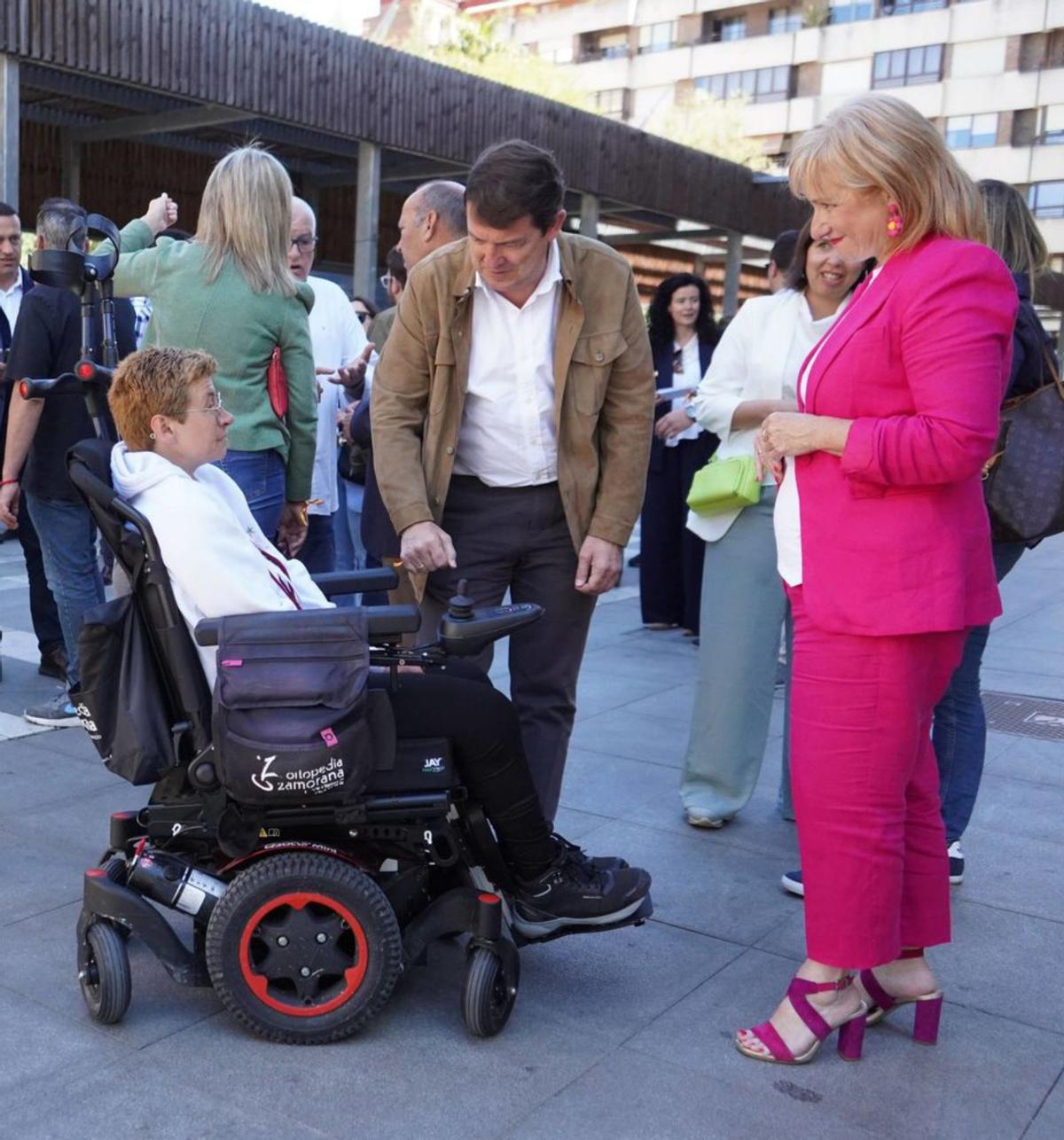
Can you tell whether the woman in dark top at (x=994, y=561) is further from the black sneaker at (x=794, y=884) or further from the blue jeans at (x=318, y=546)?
the blue jeans at (x=318, y=546)

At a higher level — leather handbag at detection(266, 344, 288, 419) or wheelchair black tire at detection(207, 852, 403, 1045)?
leather handbag at detection(266, 344, 288, 419)

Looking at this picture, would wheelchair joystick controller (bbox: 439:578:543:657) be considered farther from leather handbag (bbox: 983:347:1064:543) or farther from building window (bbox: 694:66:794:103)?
building window (bbox: 694:66:794:103)

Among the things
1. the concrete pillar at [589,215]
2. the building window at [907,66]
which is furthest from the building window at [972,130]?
the concrete pillar at [589,215]

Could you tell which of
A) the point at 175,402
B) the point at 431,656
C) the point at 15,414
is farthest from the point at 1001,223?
the point at 15,414

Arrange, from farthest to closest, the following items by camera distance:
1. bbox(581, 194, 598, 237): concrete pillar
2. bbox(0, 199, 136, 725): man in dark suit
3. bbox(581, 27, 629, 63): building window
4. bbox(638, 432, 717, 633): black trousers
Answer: bbox(581, 27, 629, 63): building window, bbox(581, 194, 598, 237): concrete pillar, bbox(638, 432, 717, 633): black trousers, bbox(0, 199, 136, 725): man in dark suit

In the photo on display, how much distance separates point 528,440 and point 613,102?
61.1 m

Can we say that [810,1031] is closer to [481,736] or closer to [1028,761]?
[481,736]

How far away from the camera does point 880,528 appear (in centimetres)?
260

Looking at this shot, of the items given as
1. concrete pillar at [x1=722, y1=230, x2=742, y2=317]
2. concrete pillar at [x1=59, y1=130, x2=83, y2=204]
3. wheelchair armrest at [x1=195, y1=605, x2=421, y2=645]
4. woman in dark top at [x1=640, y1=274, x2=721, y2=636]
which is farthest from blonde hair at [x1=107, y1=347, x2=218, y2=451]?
concrete pillar at [x1=722, y1=230, x2=742, y2=317]

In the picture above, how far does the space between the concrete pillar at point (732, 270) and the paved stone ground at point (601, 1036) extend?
73.7 feet

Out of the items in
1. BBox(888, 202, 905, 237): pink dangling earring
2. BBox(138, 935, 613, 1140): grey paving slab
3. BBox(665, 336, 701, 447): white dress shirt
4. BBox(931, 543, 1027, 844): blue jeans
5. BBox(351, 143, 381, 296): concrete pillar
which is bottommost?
BBox(138, 935, 613, 1140): grey paving slab

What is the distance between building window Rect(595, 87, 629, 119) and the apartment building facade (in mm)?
56

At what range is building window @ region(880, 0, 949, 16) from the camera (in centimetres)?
5216

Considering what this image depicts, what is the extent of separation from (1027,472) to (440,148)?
15149mm
